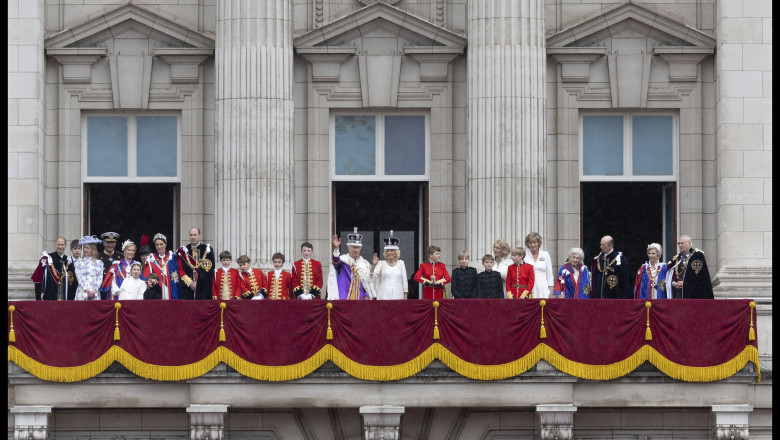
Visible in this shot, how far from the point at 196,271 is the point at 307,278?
2.26 metres

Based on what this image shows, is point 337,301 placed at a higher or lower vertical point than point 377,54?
lower

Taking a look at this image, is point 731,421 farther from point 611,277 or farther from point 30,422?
point 30,422

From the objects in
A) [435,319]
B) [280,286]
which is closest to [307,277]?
[280,286]

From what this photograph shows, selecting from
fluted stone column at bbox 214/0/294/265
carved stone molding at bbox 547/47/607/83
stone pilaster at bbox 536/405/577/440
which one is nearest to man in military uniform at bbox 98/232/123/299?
fluted stone column at bbox 214/0/294/265

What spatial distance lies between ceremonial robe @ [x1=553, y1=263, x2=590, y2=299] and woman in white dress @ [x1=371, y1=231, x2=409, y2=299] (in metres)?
3.20

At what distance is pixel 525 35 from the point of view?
48.8 metres

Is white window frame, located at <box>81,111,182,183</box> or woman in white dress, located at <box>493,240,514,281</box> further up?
white window frame, located at <box>81,111,182,183</box>

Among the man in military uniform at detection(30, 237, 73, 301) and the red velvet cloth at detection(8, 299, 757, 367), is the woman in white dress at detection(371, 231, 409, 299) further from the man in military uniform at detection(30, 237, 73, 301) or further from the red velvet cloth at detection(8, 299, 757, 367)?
the man in military uniform at detection(30, 237, 73, 301)

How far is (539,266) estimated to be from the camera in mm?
45219

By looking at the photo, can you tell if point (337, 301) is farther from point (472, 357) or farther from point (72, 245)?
point (72, 245)

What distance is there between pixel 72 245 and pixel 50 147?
4.65m

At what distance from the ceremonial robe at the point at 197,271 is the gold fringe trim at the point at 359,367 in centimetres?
218

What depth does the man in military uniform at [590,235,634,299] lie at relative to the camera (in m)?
45.3

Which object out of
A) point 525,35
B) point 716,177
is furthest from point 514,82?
point 716,177
